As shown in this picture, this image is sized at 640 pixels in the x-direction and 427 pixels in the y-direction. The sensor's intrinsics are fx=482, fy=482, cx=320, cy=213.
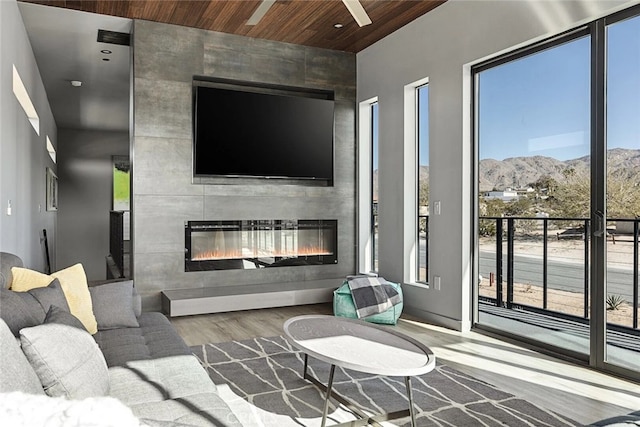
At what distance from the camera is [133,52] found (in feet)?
15.7

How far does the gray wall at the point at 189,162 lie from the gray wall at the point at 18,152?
1.00 metres

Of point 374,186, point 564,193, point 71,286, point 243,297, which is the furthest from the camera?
point 374,186

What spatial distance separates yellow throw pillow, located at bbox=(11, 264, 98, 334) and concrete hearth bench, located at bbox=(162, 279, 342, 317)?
1.87 meters

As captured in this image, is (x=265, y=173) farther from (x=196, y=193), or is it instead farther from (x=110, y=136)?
(x=110, y=136)

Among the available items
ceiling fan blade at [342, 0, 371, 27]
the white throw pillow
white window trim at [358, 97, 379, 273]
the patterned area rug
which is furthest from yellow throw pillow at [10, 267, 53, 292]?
white window trim at [358, 97, 379, 273]

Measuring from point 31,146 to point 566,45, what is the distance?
5484 mm

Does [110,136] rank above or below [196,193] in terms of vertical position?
above

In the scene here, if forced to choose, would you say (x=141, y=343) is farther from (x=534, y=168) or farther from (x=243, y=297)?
(x=534, y=168)

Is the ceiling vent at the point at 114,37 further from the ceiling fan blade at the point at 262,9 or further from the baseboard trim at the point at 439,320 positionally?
the baseboard trim at the point at 439,320

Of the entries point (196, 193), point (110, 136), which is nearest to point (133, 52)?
point (196, 193)

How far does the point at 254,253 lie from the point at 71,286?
284cm

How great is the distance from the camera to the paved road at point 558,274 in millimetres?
3121

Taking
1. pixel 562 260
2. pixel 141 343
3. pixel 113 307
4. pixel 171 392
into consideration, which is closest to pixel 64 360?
pixel 171 392

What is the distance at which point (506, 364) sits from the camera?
332 cm
